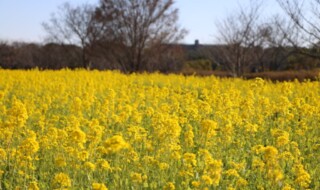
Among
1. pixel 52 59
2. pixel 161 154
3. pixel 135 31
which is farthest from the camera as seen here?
pixel 52 59

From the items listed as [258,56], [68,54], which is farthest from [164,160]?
[68,54]

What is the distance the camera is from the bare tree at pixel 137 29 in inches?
961

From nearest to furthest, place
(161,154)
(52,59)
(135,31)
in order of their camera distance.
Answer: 1. (161,154)
2. (135,31)
3. (52,59)

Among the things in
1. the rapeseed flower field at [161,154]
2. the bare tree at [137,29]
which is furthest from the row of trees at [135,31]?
the rapeseed flower field at [161,154]

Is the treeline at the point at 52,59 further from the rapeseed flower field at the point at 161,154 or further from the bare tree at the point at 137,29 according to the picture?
the rapeseed flower field at the point at 161,154

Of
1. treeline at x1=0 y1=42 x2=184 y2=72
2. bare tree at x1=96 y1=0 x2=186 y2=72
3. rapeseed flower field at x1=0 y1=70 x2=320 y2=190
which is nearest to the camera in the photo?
rapeseed flower field at x1=0 y1=70 x2=320 y2=190

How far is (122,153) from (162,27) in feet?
67.9

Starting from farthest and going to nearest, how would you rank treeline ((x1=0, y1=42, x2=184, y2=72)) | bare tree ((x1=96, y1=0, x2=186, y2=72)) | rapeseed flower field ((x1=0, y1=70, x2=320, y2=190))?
treeline ((x1=0, y1=42, x2=184, y2=72)) < bare tree ((x1=96, y1=0, x2=186, y2=72)) < rapeseed flower field ((x1=0, y1=70, x2=320, y2=190))

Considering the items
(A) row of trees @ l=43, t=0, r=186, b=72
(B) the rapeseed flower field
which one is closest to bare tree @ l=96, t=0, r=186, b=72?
(A) row of trees @ l=43, t=0, r=186, b=72

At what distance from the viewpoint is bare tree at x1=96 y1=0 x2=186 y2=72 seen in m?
24.4

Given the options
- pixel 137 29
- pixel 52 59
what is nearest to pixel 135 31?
pixel 137 29

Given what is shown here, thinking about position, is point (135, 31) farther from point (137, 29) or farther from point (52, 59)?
point (52, 59)

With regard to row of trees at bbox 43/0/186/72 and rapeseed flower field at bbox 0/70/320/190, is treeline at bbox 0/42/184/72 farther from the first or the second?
rapeseed flower field at bbox 0/70/320/190

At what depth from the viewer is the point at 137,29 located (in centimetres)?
2445
